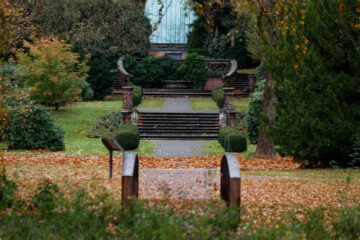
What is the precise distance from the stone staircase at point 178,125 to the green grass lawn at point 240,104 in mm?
2602

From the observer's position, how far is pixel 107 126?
2391 cm

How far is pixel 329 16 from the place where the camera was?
1154 centimetres

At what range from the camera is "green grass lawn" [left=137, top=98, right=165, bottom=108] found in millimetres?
28156

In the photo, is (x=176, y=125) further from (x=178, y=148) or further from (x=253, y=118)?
(x=253, y=118)

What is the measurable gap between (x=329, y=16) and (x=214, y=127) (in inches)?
517

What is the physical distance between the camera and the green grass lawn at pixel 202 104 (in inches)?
1085

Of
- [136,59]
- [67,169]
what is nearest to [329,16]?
[67,169]

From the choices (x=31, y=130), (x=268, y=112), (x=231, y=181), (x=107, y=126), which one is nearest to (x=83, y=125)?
(x=107, y=126)

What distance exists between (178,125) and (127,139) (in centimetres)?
610

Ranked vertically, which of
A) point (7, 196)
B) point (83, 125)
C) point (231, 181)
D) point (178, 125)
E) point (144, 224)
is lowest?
point (83, 125)

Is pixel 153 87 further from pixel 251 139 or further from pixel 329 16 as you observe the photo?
pixel 329 16

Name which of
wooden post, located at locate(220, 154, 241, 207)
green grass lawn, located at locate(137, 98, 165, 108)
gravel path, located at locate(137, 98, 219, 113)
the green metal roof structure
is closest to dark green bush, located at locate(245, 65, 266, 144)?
gravel path, located at locate(137, 98, 219, 113)

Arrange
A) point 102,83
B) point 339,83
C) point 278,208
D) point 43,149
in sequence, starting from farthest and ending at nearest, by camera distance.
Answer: point 102,83
point 43,149
point 339,83
point 278,208

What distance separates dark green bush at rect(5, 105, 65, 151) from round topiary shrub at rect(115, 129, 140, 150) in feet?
8.36
